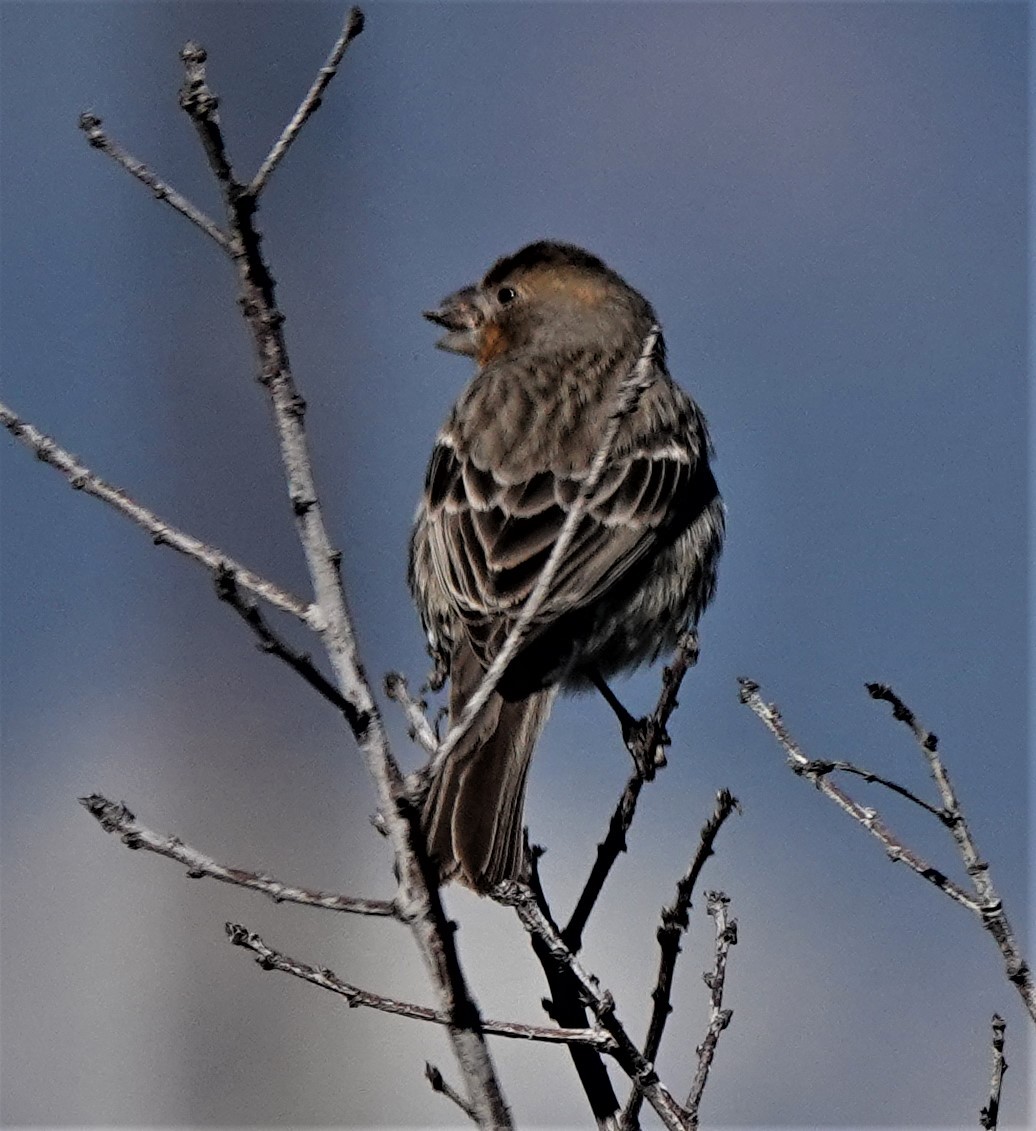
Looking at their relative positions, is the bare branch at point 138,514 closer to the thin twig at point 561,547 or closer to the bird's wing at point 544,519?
the thin twig at point 561,547

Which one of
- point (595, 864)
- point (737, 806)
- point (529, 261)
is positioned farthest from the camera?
point (529, 261)

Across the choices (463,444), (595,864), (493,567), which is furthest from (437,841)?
(463,444)

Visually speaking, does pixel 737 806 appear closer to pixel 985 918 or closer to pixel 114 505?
pixel 985 918

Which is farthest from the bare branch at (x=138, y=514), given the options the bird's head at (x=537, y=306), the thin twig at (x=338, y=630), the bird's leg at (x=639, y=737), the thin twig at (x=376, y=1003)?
the bird's head at (x=537, y=306)

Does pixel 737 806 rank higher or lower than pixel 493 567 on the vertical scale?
lower

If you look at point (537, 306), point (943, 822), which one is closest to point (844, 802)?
point (943, 822)

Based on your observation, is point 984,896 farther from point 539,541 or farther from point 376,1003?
point 539,541

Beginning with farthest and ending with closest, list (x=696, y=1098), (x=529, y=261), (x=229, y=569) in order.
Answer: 1. (x=529, y=261)
2. (x=696, y=1098)
3. (x=229, y=569)

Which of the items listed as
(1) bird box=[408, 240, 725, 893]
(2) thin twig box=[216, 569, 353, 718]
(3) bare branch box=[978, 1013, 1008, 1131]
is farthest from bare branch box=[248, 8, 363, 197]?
(3) bare branch box=[978, 1013, 1008, 1131]
